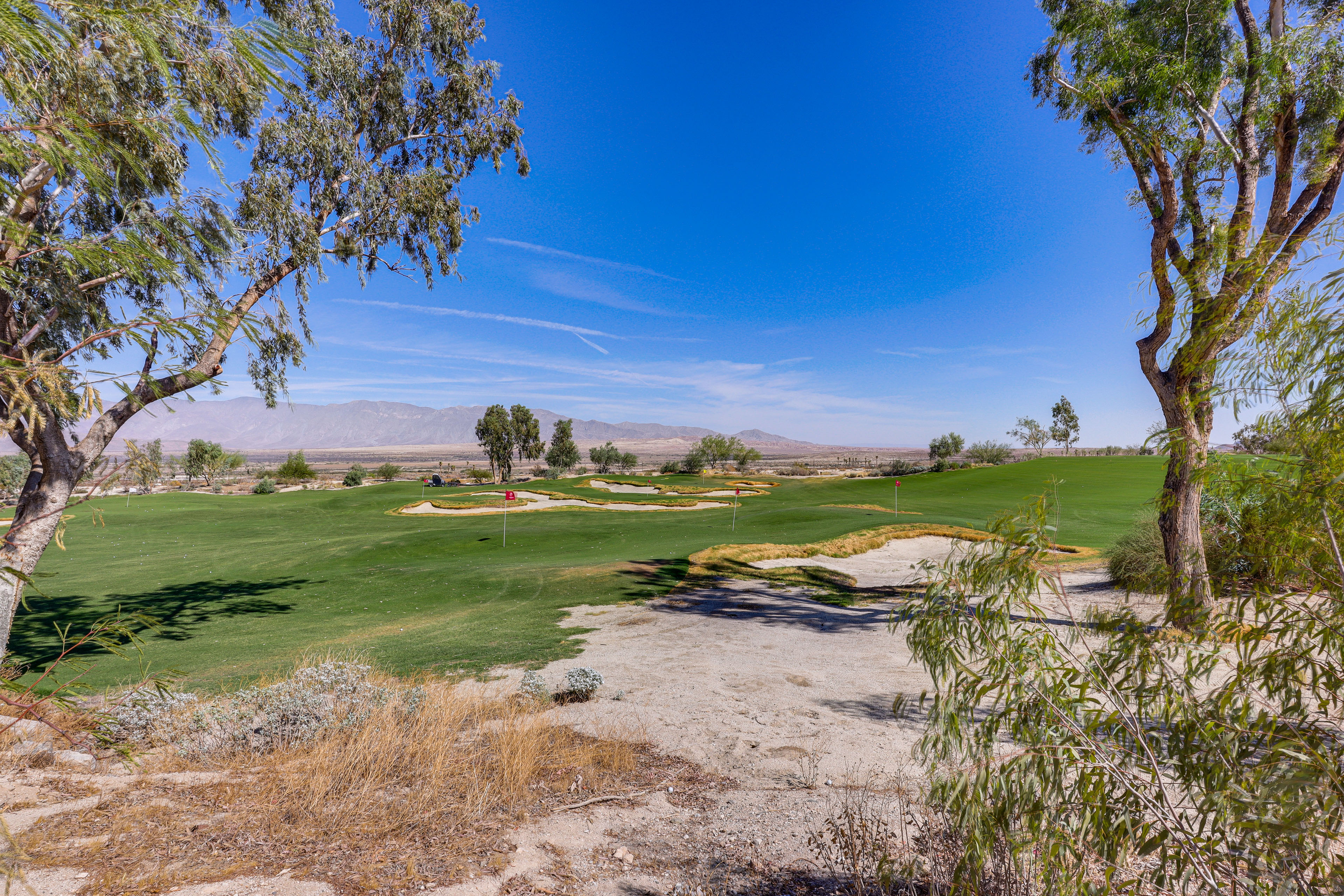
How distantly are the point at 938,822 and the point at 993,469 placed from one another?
51841 millimetres

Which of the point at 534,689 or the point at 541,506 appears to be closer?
the point at 534,689

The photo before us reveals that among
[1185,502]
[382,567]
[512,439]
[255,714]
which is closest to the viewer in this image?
[255,714]

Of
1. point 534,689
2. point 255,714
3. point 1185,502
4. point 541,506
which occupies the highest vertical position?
point 1185,502

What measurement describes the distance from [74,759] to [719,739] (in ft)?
19.4

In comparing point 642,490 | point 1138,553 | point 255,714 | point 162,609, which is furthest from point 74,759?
point 642,490

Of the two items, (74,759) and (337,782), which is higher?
(337,782)

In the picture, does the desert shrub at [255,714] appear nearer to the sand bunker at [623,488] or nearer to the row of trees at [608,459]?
the sand bunker at [623,488]

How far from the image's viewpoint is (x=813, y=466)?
318 ft

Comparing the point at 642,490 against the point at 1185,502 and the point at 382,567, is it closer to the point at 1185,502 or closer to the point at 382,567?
the point at 382,567

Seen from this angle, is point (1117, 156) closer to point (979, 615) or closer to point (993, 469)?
point (979, 615)

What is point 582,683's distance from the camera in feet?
23.1

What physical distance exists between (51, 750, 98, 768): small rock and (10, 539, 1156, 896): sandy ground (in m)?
0.28

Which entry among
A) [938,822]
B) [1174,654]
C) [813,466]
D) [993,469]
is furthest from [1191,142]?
[813,466]

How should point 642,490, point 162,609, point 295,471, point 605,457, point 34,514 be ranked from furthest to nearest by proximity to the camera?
point 605,457 < point 295,471 < point 642,490 < point 162,609 < point 34,514
